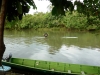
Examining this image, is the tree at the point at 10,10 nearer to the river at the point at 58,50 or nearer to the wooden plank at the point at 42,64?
the river at the point at 58,50

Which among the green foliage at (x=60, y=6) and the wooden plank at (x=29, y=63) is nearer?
the green foliage at (x=60, y=6)

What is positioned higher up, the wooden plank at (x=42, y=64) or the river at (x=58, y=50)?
the river at (x=58, y=50)

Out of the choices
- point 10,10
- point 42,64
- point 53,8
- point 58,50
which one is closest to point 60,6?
point 53,8

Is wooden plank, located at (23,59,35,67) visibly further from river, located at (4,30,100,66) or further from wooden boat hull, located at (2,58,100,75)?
river, located at (4,30,100,66)

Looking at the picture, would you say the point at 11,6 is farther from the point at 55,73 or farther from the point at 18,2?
the point at 55,73

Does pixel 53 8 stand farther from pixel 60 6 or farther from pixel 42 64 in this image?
pixel 42 64

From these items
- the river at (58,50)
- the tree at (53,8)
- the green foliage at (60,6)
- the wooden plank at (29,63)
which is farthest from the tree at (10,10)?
the wooden plank at (29,63)

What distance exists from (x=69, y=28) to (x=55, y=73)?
3120 cm

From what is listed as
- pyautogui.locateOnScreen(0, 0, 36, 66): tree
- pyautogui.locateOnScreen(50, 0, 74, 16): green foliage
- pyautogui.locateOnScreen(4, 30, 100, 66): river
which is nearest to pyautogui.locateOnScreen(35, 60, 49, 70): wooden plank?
pyautogui.locateOnScreen(4, 30, 100, 66): river

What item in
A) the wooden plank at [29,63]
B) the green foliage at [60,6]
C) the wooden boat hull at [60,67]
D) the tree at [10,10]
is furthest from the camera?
the wooden plank at [29,63]

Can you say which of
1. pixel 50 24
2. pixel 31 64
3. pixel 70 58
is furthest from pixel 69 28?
pixel 31 64

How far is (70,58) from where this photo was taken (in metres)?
13.5

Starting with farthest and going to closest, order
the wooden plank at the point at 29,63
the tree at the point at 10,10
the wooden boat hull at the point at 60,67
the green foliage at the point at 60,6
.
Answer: the wooden plank at the point at 29,63 < the wooden boat hull at the point at 60,67 < the tree at the point at 10,10 < the green foliage at the point at 60,6

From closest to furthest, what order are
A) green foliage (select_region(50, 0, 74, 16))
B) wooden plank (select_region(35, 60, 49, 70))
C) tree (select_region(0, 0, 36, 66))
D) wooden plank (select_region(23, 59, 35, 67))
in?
green foliage (select_region(50, 0, 74, 16))
tree (select_region(0, 0, 36, 66))
wooden plank (select_region(35, 60, 49, 70))
wooden plank (select_region(23, 59, 35, 67))
